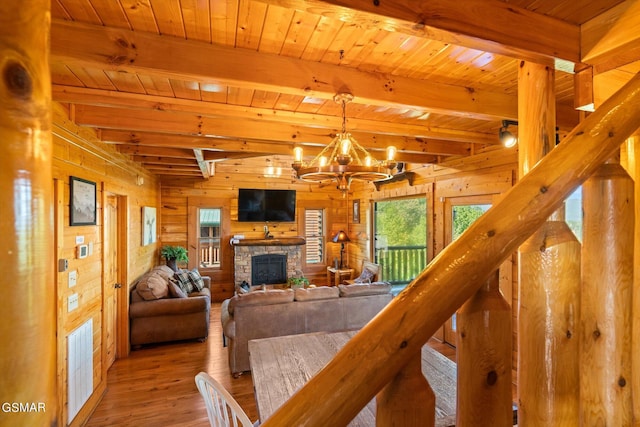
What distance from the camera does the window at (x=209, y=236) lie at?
676cm

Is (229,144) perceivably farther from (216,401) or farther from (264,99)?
(216,401)

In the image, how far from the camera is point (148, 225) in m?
5.27

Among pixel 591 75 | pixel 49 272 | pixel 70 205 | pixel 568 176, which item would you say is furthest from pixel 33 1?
pixel 70 205

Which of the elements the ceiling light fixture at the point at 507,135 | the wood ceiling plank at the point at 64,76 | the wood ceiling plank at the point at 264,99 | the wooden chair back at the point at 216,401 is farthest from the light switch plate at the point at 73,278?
the ceiling light fixture at the point at 507,135

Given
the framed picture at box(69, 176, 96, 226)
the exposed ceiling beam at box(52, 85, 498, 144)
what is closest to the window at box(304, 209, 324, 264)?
the exposed ceiling beam at box(52, 85, 498, 144)

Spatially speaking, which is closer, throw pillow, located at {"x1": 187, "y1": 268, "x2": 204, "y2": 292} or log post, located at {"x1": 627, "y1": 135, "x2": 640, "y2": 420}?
log post, located at {"x1": 627, "y1": 135, "x2": 640, "y2": 420}

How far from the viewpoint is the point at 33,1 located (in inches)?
15.8

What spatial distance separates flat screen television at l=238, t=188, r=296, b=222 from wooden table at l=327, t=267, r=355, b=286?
152 cm

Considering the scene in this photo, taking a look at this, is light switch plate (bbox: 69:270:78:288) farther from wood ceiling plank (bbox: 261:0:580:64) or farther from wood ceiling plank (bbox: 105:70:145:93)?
wood ceiling plank (bbox: 261:0:580:64)

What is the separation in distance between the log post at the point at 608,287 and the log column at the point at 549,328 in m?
0.10

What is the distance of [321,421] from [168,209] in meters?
6.94

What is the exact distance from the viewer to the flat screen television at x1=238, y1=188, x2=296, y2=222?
270 inches

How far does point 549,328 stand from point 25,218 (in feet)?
2.67

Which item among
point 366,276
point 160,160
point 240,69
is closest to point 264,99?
point 240,69
